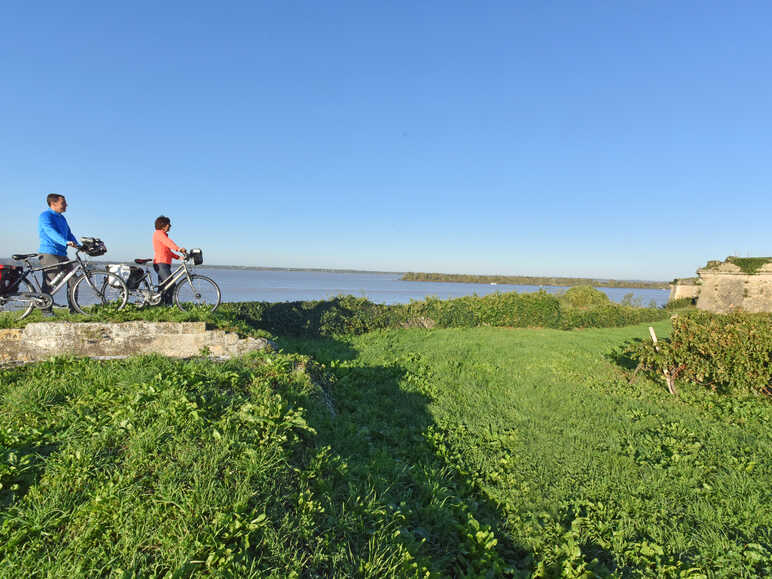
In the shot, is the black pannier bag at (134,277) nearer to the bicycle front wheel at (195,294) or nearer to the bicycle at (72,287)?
the bicycle at (72,287)

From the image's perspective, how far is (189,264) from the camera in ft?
28.6

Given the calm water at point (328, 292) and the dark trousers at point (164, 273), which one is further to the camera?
the calm water at point (328, 292)

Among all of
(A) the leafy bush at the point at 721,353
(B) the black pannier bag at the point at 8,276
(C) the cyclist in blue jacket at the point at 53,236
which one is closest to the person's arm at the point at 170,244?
(C) the cyclist in blue jacket at the point at 53,236

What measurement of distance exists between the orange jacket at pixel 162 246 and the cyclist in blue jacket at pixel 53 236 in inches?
54.2

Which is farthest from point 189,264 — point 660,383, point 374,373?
point 660,383

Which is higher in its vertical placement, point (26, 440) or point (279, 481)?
point (26, 440)

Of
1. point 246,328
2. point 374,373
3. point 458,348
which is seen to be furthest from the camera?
point 458,348

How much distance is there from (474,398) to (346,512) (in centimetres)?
561

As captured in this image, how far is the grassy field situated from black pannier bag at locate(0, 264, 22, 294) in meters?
2.57

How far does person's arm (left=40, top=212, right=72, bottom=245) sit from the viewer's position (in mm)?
7039

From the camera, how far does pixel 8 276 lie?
23.2 feet

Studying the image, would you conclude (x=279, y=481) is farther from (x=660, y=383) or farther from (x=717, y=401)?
(x=660, y=383)

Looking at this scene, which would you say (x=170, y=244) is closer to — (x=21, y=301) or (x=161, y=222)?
(x=161, y=222)

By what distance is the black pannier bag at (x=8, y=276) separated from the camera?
6.96m
